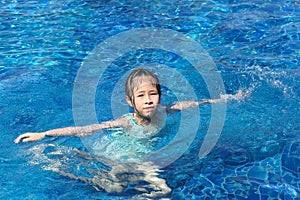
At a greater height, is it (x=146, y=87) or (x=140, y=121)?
(x=146, y=87)

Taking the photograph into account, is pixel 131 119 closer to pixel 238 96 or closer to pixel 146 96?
pixel 146 96

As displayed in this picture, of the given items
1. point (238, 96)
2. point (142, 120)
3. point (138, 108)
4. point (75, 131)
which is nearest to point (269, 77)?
point (238, 96)

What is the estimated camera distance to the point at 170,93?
5746 millimetres

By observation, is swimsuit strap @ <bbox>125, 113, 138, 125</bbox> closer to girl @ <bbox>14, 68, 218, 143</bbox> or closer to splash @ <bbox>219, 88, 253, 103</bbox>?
girl @ <bbox>14, 68, 218, 143</bbox>

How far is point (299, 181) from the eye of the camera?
3.85 m

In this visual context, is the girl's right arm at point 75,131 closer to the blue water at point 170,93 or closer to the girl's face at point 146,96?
the blue water at point 170,93

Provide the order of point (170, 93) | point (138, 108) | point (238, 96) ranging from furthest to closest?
point (170, 93), point (238, 96), point (138, 108)

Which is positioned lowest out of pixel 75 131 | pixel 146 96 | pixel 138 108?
pixel 75 131

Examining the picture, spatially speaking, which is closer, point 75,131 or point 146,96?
point 146,96

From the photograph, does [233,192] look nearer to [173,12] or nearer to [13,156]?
[13,156]

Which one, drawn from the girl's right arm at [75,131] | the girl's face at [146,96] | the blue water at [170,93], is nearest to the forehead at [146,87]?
the girl's face at [146,96]

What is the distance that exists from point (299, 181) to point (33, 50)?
448cm

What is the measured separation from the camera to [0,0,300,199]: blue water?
398 cm

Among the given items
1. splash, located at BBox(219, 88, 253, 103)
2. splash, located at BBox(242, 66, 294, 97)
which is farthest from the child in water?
splash, located at BBox(242, 66, 294, 97)
